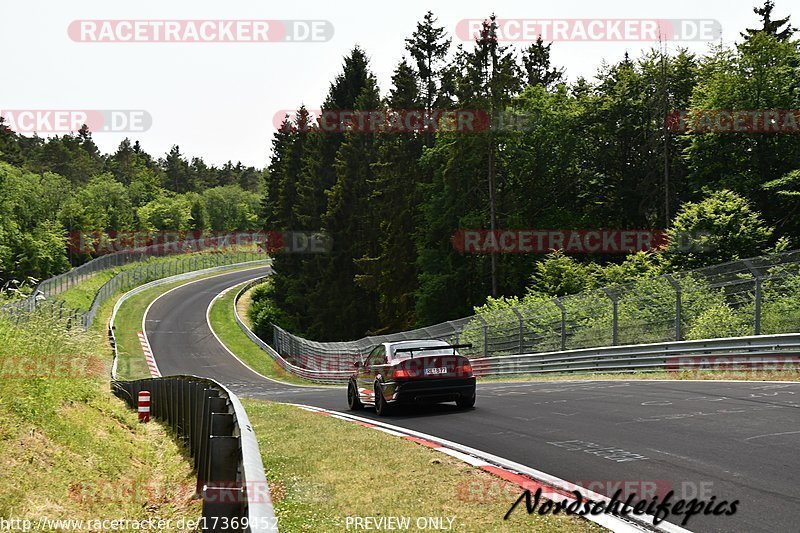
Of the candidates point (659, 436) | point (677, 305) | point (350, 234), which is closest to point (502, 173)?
point (350, 234)

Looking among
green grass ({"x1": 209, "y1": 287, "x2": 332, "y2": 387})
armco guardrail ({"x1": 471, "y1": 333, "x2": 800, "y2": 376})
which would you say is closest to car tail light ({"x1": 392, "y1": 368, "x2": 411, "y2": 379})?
armco guardrail ({"x1": 471, "y1": 333, "x2": 800, "y2": 376})

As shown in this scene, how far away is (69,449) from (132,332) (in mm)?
51599

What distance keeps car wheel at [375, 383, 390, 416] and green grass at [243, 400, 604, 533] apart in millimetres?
3789

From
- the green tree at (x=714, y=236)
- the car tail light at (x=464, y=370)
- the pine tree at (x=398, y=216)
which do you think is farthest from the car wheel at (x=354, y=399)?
the pine tree at (x=398, y=216)

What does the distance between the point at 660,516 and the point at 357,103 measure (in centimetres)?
5674

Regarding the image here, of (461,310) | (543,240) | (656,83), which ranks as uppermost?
(656,83)

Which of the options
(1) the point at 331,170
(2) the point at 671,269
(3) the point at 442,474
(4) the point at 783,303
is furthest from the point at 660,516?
(1) the point at 331,170

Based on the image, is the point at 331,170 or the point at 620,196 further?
the point at 331,170

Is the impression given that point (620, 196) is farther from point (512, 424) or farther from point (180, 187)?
point (180, 187)

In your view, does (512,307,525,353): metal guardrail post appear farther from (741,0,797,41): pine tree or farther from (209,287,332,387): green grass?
(741,0,797,41): pine tree

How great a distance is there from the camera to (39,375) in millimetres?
11086

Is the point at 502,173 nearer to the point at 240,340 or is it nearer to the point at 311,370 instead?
the point at 311,370

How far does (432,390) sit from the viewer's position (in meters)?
14.0

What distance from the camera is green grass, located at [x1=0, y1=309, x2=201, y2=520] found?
7465 mm
